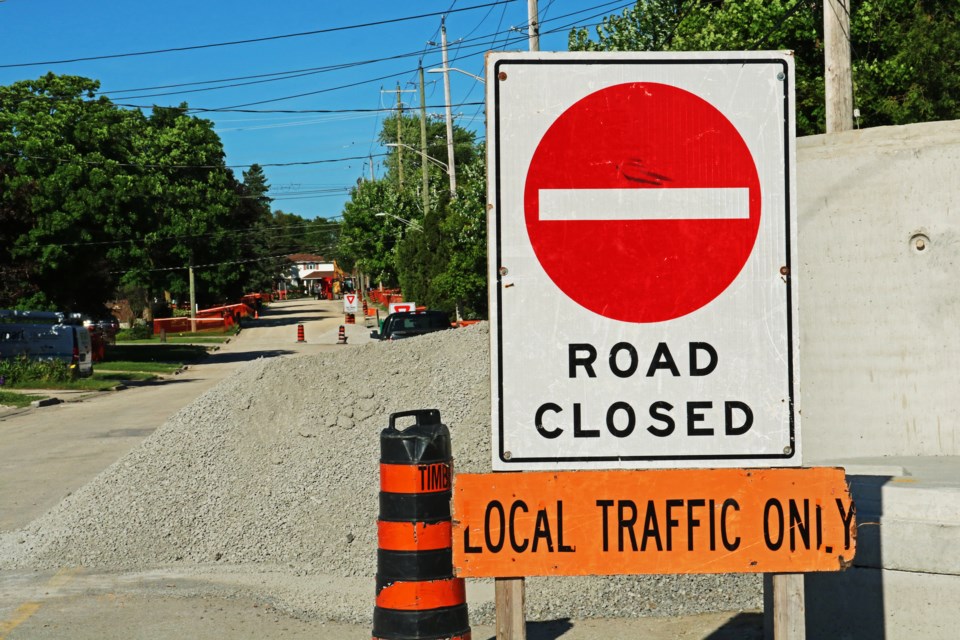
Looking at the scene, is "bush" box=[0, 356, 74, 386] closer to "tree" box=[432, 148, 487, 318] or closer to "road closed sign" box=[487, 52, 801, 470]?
"tree" box=[432, 148, 487, 318]

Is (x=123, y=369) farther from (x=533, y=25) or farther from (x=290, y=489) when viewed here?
(x=290, y=489)

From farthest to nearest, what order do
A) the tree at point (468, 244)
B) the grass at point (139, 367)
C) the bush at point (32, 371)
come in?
the tree at point (468, 244) < the grass at point (139, 367) < the bush at point (32, 371)

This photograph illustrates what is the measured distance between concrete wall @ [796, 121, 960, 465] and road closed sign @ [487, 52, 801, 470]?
15.7ft

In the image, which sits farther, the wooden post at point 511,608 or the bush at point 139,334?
the bush at point 139,334

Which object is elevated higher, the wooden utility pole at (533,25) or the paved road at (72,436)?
the wooden utility pole at (533,25)

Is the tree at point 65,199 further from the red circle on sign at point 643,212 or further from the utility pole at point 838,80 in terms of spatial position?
the red circle on sign at point 643,212

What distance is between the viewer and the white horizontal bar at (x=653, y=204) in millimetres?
2973

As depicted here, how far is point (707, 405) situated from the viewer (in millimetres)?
2953

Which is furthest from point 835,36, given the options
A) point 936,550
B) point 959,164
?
point 936,550

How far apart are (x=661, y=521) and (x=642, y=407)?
0.31 meters

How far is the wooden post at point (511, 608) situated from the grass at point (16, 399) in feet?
82.5

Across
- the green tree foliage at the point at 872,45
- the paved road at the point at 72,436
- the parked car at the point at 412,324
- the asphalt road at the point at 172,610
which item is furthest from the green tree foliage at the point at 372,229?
the asphalt road at the point at 172,610

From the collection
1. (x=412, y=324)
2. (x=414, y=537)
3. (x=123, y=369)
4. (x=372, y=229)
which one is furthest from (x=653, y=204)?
(x=372, y=229)

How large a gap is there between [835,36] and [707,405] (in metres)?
10.4
